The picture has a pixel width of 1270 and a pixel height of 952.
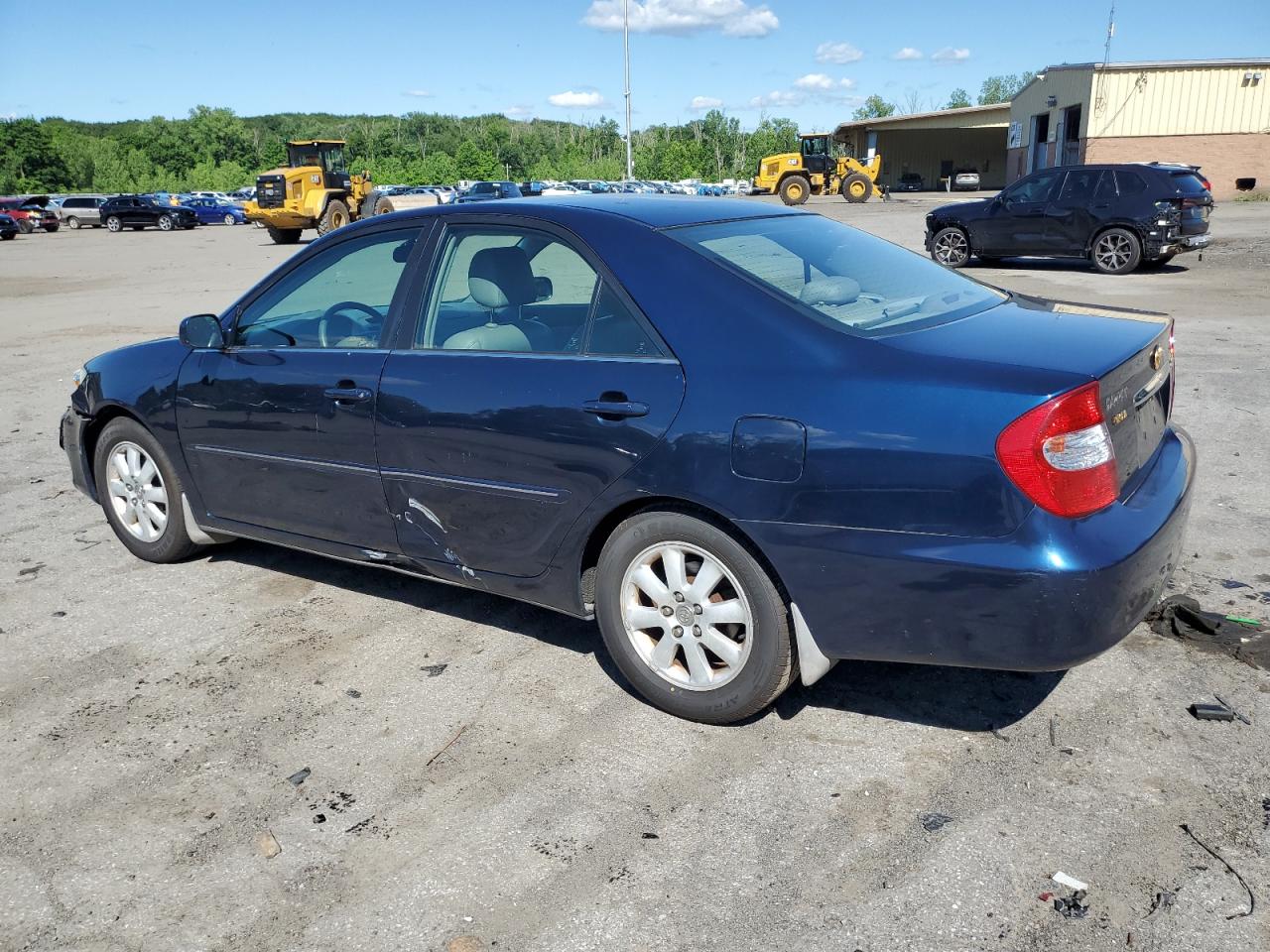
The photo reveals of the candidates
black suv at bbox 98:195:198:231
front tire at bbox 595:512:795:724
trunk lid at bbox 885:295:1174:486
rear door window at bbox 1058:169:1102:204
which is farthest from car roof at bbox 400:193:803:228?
black suv at bbox 98:195:198:231

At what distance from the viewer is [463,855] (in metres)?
2.88

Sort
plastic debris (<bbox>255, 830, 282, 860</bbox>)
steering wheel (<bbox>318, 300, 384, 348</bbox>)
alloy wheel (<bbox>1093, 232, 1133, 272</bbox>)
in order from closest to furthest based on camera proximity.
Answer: plastic debris (<bbox>255, 830, 282, 860</bbox>) < steering wheel (<bbox>318, 300, 384, 348</bbox>) < alloy wheel (<bbox>1093, 232, 1133, 272</bbox>)

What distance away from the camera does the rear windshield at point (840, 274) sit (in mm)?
3395

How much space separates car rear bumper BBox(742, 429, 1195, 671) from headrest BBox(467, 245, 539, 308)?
147cm

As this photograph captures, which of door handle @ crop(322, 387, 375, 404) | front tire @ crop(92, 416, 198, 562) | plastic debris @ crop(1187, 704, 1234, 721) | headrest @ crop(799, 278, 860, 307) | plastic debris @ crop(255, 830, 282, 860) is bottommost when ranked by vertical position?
plastic debris @ crop(255, 830, 282, 860)

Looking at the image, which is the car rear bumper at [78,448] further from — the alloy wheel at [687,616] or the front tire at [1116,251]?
the front tire at [1116,251]

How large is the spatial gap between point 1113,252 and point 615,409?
15.7 metres

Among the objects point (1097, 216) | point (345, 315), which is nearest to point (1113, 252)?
point (1097, 216)

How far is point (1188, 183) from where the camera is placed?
52.9 feet

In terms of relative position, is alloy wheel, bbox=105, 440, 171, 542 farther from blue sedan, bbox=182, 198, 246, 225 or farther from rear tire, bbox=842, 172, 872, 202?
blue sedan, bbox=182, 198, 246, 225

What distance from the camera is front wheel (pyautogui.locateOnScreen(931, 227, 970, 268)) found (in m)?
18.5

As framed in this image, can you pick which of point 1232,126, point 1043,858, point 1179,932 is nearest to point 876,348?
point 1043,858

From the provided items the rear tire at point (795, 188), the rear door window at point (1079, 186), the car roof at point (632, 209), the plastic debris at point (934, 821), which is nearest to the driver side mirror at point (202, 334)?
the car roof at point (632, 209)

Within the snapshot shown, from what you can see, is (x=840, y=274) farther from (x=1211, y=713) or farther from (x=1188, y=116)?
(x=1188, y=116)
